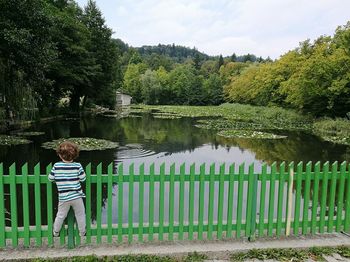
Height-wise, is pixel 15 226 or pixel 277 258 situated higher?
pixel 15 226

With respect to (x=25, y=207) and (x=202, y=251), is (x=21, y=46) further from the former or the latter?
(x=202, y=251)

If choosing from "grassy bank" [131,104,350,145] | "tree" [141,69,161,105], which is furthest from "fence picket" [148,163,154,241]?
"tree" [141,69,161,105]

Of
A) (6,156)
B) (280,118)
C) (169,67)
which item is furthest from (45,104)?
(169,67)

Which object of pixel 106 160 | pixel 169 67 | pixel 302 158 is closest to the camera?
pixel 106 160

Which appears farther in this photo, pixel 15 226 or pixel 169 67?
pixel 169 67

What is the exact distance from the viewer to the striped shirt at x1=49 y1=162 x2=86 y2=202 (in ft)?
14.5

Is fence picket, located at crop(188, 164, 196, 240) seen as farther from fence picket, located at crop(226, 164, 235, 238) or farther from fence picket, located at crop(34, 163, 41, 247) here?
fence picket, located at crop(34, 163, 41, 247)

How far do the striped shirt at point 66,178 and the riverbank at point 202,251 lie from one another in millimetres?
779

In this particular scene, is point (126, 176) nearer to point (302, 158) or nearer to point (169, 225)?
point (169, 225)

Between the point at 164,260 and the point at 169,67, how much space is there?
132658 mm

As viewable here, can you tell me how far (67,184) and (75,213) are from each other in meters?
0.43

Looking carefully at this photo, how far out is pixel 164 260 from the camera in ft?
14.3

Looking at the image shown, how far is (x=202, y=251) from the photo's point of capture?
4594 millimetres

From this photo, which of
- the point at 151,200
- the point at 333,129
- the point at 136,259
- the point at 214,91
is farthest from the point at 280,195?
the point at 214,91
